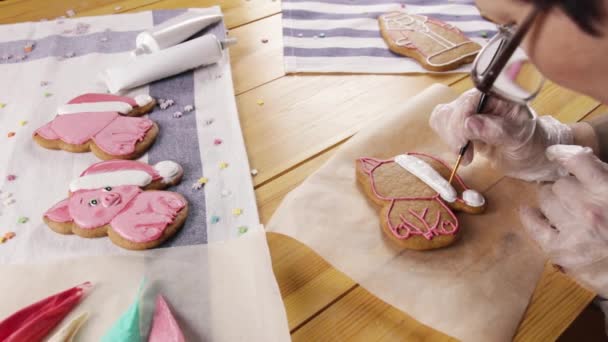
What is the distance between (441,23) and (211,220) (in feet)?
2.22

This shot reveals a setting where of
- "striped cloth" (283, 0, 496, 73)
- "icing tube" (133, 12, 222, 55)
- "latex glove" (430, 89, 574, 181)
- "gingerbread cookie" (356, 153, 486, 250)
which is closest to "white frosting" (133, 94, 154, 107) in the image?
"icing tube" (133, 12, 222, 55)

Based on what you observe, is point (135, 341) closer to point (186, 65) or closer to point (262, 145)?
point (262, 145)

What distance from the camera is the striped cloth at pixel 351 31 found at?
958mm

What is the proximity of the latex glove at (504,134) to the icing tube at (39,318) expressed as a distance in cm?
56

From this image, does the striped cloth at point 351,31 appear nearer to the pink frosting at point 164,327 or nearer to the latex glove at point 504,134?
the latex glove at point 504,134

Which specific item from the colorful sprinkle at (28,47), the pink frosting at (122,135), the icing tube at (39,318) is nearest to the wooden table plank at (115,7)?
the colorful sprinkle at (28,47)

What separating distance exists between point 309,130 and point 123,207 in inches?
12.7

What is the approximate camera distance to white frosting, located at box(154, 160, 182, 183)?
73 cm

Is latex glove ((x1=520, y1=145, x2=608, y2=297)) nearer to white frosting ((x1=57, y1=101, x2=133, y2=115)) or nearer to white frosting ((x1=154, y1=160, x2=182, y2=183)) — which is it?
white frosting ((x1=154, y1=160, x2=182, y2=183))

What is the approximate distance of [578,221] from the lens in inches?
24.8

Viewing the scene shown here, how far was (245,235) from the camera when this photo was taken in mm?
668

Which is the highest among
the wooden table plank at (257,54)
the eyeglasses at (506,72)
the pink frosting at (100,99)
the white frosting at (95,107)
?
the eyeglasses at (506,72)

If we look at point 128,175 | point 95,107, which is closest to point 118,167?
point 128,175

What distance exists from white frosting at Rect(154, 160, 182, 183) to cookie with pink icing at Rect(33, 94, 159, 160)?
2.5 inches
